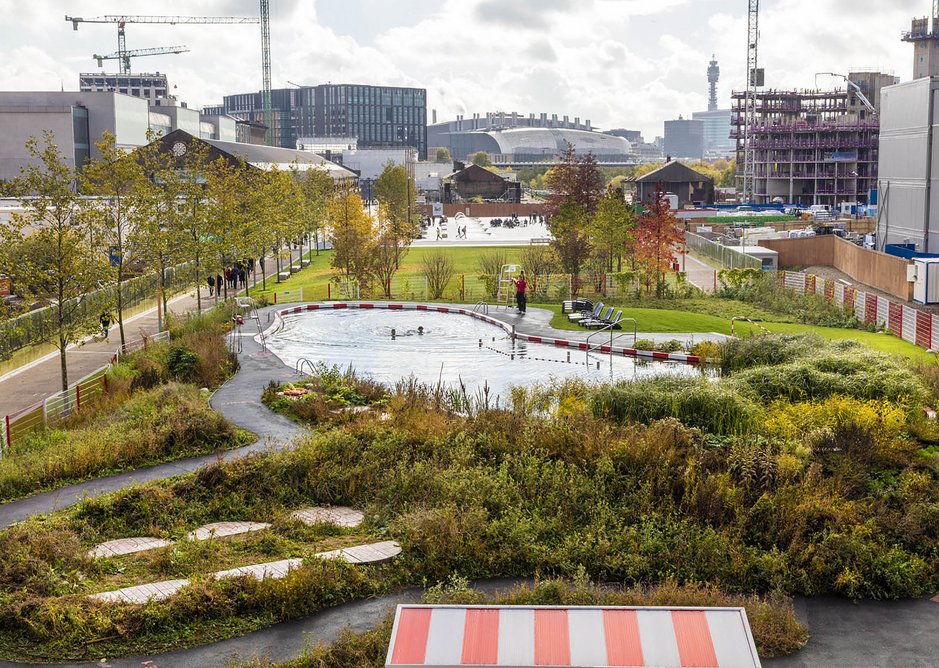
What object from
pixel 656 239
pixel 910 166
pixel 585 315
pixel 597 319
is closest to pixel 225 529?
pixel 597 319

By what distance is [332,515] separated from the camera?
13.9 m

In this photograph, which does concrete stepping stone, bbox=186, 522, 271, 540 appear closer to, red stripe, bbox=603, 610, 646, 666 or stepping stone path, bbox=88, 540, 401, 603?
stepping stone path, bbox=88, 540, 401, 603

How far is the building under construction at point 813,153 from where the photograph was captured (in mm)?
128250

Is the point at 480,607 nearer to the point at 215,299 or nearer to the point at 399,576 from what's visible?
the point at 399,576

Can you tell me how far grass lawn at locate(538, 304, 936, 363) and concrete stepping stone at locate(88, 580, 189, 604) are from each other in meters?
20.8

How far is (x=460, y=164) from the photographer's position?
16550 centimetres

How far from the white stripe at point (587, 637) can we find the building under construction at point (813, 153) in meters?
129

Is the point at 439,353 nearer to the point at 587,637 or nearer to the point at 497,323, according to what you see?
the point at 497,323

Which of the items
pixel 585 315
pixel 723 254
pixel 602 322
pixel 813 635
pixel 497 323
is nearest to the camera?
pixel 813 635

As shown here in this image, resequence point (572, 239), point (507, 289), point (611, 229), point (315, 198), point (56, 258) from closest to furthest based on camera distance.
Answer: point (56, 258) < point (507, 289) < point (572, 239) < point (611, 229) < point (315, 198)

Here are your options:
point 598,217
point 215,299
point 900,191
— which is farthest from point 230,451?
point 900,191

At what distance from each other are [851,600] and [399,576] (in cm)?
504

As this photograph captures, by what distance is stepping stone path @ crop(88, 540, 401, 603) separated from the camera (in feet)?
35.9

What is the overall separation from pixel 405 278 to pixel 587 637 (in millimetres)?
42294
